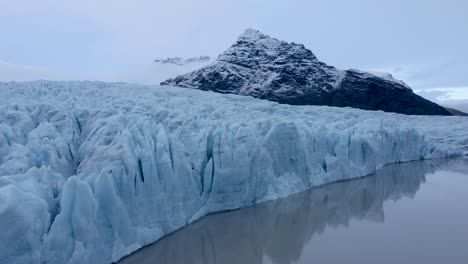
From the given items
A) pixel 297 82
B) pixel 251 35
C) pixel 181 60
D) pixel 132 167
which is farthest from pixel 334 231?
pixel 181 60

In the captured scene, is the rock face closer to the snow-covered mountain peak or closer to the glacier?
the snow-covered mountain peak

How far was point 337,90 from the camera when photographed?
37688 millimetres

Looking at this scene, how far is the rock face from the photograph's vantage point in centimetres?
3647

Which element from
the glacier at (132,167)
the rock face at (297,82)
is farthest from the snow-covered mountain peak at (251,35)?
the glacier at (132,167)

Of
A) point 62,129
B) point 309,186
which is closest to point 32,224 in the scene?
point 62,129

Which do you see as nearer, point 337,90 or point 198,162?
point 198,162

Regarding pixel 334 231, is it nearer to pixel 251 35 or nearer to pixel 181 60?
pixel 251 35

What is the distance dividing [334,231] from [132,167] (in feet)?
13.3

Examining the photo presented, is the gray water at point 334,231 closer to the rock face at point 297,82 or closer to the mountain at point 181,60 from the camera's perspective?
the rock face at point 297,82

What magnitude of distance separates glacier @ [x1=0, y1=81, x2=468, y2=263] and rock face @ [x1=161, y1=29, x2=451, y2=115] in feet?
73.0

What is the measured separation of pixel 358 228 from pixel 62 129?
7.04 meters

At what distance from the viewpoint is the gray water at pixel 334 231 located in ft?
19.4

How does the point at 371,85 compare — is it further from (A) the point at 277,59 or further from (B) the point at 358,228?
(B) the point at 358,228

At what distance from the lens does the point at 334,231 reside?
727 centimetres
